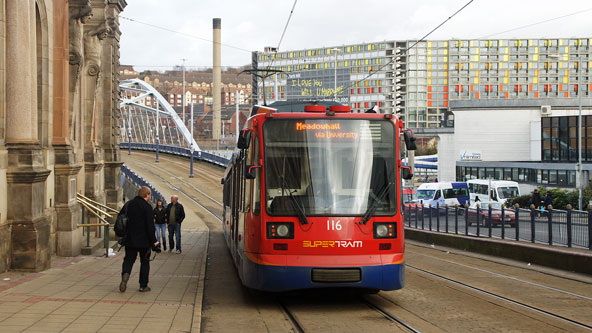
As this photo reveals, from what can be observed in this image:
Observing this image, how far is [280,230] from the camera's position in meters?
10.2

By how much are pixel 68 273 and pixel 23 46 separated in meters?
4.27

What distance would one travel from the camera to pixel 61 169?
57.1 ft

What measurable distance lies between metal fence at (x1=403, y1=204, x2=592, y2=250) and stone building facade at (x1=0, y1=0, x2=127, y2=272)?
8.72 m

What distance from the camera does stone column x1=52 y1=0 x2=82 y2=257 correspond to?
1681 cm

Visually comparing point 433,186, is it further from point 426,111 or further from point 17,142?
point 426,111

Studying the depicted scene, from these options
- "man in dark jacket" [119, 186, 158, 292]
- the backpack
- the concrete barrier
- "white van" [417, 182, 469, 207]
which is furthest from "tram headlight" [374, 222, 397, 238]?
"white van" [417, 182, 469, 207]

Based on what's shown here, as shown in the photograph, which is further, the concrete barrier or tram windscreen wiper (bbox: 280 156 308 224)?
the concrete barrier

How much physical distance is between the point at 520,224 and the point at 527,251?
1897mm

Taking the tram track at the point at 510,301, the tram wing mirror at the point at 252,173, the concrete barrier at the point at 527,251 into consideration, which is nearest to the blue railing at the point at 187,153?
the concrete barrier at the point at 527,251

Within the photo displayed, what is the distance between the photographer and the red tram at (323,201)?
1013 centimetres

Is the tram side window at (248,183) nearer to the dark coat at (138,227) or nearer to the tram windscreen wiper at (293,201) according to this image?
the tram windscreen wiper at (293,201)

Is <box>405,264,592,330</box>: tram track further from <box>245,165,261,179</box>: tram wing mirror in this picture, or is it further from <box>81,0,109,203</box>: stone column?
<box>81,0,109,203</box>: stone column

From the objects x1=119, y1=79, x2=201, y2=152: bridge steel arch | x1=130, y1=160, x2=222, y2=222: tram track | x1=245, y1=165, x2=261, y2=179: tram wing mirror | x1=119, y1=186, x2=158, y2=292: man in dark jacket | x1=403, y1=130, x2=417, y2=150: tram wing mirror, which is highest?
x1=119, y1=79, x2=201, y2=152: bridge steel arch

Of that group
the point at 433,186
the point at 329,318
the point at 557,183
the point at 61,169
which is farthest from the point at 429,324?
the point at 557,183
